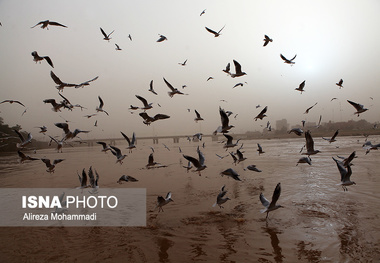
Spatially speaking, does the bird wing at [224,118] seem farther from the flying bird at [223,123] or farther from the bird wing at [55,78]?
the bird wing at [55,78]

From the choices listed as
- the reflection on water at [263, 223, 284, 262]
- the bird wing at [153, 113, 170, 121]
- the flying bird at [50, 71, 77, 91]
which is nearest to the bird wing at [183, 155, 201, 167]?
the bird wing at [153, 113, 170, 121]

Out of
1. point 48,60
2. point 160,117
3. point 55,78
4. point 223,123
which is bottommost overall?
point 223,123

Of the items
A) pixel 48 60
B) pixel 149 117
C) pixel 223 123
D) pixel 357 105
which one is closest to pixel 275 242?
pixel 223 123

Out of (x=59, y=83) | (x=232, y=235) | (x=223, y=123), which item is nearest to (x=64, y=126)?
(x=59, y=83)

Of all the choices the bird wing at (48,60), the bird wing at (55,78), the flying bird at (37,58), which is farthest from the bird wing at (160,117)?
the flying bird at (37,58)

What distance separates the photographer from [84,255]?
598 cm

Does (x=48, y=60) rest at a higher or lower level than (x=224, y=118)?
higher

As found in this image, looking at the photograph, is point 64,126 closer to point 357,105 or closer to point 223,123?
point 223,123

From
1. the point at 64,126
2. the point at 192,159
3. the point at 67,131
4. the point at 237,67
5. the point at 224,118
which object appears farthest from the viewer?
the point at 237,67

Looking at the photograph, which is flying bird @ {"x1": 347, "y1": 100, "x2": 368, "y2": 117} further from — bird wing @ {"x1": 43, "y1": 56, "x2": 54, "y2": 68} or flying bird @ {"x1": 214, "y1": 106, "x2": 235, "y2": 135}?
bird wing @ {"x1": 43, "y1": 56, "x2": 54, "y2": 68}

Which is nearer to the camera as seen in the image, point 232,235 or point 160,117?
point 232,235

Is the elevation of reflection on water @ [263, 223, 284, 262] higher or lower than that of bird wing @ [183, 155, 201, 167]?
lower

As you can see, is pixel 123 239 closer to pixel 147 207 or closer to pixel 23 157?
pixel 147 207

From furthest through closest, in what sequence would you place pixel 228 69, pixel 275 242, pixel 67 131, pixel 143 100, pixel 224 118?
pixel 228 69
pixel 143 100
pixel 67 131
pixel 224 118
pixel 275 242
